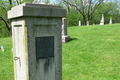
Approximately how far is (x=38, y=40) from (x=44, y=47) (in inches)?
9.2

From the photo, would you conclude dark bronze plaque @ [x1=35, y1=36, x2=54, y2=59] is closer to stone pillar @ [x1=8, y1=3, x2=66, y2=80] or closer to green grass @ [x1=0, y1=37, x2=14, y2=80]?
stone pillar @ [x1=8, y1=3, x2=66, y2=80]

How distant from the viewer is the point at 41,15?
9.25ft

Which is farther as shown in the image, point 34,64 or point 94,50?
point 94,50

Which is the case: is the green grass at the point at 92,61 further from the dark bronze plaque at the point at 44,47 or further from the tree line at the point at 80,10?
the tree line at the point at 80,10

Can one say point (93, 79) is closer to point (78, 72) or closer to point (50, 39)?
point (78, 72)

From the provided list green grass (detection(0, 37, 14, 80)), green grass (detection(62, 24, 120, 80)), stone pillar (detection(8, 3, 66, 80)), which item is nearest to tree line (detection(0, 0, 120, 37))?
green grass (detection(0, 37, 14, 80))

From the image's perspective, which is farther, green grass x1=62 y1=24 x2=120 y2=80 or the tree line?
the tree line

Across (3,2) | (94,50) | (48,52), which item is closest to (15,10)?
(48,52)

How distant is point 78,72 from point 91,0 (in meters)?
30.5

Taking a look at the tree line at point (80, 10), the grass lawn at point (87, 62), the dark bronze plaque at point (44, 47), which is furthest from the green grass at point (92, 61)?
the tree line at point (80, 10)

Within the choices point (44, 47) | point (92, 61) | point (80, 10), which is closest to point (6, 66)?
point (92, 61)

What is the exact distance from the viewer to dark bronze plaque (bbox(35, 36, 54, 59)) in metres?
2.97

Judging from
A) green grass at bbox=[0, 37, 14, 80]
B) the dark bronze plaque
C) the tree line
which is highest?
the tree line

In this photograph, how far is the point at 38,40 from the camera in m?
2.95
